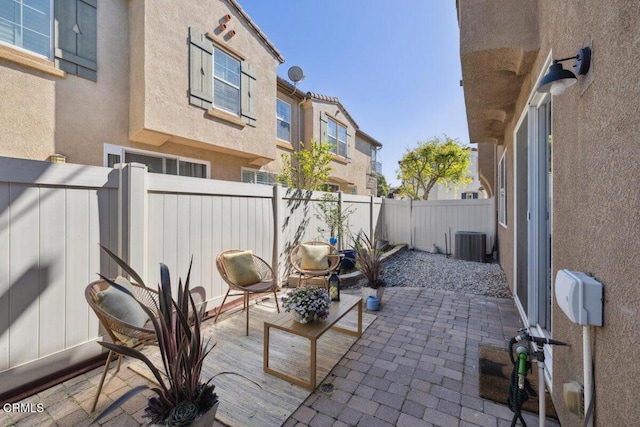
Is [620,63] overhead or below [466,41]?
below

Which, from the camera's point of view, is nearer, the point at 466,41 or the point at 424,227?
the point at 466,41

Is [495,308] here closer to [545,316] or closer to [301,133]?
[545,316]

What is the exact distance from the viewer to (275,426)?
199 cm

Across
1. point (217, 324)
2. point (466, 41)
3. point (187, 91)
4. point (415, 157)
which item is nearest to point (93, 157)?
point (187, 91)

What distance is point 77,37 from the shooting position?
15.1ft

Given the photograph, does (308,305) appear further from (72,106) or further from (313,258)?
(72,106)

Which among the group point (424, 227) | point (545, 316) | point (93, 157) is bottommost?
point (545, 316)

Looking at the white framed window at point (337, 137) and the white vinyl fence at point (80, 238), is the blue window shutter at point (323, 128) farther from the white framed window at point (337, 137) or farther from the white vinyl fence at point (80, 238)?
the white vinyl fence at point (80, 238)

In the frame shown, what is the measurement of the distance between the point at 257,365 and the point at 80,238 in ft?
7.10

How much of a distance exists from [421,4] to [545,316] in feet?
21.4

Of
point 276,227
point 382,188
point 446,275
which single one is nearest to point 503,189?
point 446,275

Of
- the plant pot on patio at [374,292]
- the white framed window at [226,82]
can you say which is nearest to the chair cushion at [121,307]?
the plant pot on patio at [374,292]

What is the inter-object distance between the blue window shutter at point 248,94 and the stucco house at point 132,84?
0.03 m

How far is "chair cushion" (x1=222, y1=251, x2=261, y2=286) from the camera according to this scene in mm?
3795
